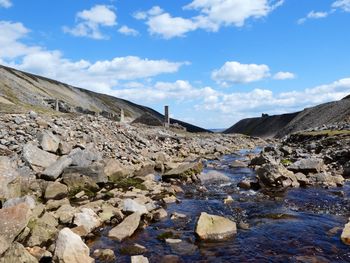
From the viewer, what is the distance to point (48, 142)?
80.7 feet

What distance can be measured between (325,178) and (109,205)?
45.9 ft

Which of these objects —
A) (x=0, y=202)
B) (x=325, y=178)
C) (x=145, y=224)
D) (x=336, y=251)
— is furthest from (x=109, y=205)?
(x=325, y=178)

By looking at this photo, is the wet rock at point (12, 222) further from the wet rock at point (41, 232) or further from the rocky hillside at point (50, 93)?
the rocky hillside at point (50, 93)

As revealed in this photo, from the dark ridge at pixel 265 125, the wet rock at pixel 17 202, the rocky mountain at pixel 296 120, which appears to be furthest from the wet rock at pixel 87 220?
the dark ridge at pixel 265 125

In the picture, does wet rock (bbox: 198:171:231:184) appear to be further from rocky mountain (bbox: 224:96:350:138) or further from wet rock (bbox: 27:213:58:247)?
rocky mountain (bbox: 224:96:350:138)

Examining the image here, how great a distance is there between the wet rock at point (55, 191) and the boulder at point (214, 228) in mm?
8545

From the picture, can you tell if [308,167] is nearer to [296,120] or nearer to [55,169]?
[55,169]

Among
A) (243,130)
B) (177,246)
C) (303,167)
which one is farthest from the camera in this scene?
(243,130)

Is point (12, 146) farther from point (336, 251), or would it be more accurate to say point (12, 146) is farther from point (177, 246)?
point (336, 251)

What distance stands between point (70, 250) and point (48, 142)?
15.3 metres

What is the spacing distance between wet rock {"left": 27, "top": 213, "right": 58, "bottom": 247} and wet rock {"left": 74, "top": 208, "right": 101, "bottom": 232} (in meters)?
0.92

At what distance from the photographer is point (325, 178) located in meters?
23.2

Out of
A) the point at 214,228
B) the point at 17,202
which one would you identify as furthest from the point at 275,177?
the point at 17,202

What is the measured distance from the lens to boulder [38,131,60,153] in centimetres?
2427
